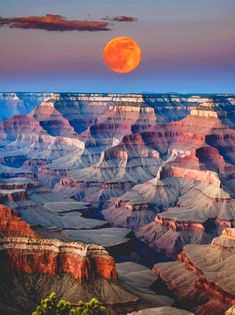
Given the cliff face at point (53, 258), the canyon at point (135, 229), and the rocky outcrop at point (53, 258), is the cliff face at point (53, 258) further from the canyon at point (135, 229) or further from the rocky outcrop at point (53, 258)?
the canyon at point (135, 229)

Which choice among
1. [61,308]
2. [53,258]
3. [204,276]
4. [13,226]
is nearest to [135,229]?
[204,276]

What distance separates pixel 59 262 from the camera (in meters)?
78.1

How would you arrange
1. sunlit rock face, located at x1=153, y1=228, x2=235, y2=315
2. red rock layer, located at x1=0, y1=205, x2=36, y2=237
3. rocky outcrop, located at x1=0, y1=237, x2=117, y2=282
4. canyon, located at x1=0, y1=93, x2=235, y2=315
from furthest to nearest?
sunlit rock face, located at x1=153, y1=228, x2=235, y2=315 < red rock layer, located at x1=0, y1=205, x2=36, y2=237 < canyon, located at x1=0, y1=93, x2=235, y2=315 < rocky outcrop, located at x1=0, y1=237, x2=117, y2=282

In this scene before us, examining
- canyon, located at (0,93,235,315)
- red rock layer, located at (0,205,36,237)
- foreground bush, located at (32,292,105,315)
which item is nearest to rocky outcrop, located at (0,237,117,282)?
canyon, located at (0,93,235,315)

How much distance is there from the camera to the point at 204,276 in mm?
96188

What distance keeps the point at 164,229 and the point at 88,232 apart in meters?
22.6

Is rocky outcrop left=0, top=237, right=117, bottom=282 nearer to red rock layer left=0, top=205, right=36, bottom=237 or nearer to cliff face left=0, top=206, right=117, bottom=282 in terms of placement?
cliff face left=0, top=206, right=117, bottom=282

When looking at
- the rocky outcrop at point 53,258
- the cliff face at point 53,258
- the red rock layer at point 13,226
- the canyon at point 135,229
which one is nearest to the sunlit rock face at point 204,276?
the canyon at point 135,229

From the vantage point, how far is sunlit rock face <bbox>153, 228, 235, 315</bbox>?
9012cm

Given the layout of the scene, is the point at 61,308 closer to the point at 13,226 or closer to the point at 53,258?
the point at 53,258

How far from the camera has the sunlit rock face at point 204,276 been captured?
9012 cm

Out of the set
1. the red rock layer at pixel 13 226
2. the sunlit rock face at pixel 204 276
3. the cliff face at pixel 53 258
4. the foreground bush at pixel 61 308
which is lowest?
the sunlit rock face at pixel 204 276

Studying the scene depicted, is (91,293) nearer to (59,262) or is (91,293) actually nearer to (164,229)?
(59,262)

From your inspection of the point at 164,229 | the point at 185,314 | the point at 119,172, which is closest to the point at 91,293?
the point at 185,314
